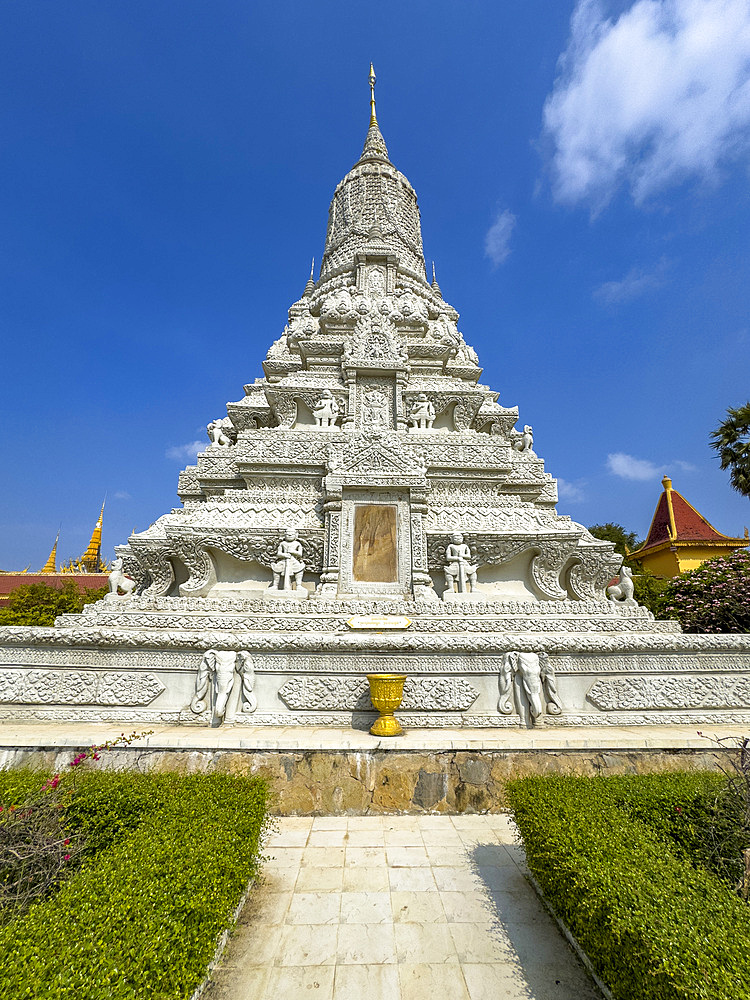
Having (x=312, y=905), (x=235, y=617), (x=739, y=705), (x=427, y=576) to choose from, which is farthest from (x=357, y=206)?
(x=312, y=905)

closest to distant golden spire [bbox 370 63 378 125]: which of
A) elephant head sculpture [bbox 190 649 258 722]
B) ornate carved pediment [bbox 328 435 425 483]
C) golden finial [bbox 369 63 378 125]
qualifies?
golden finial [bbox 369 63 378 125]

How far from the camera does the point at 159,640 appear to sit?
8.30 metres

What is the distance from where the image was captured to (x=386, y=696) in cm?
713

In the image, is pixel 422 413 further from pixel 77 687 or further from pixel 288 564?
pixel 77 687

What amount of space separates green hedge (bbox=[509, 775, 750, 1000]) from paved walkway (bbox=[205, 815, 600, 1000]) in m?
0.45

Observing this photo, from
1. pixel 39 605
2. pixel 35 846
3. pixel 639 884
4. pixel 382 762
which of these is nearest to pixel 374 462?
pixel 382 762

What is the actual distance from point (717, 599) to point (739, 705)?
325 inches

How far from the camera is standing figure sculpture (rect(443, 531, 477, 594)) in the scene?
10773 millimetres

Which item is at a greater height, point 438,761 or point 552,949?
point 438,761

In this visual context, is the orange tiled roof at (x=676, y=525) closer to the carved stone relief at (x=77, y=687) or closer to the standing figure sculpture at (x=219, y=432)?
the standing figure sculpture at (x=219, y=432)

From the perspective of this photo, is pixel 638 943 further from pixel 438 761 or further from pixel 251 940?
pixel 438 761

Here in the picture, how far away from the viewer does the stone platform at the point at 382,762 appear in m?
6.07

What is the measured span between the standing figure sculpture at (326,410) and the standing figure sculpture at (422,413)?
2.43 meters

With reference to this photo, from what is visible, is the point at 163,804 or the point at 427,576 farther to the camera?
the point at 427,576
